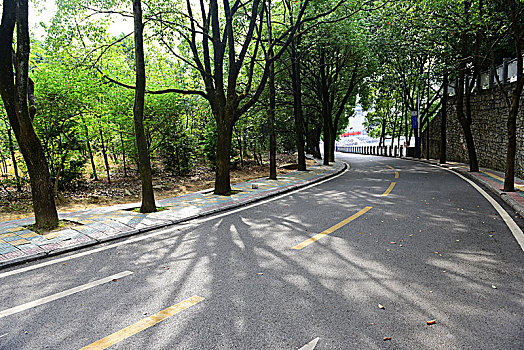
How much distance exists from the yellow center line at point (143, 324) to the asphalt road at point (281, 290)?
0.06 ft

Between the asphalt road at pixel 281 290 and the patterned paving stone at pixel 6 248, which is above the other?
the patterned paving stone at pixel 6 248

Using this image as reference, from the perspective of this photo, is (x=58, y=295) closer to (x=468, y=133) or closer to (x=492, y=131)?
(x=468, y=133)

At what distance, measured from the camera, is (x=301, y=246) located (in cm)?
527

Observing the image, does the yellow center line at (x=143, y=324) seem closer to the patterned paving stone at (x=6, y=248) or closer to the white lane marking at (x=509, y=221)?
the patterned paving stone at (x=6, y=248)

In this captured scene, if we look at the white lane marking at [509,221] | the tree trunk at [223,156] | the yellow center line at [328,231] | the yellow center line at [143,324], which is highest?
the tree trunk at [223,156]

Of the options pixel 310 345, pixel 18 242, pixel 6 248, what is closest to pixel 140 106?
pixel 18 242

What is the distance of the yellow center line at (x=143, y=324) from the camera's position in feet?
9.33

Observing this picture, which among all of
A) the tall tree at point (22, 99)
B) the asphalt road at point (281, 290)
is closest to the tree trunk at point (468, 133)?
the asphalt road at point (281, 290)

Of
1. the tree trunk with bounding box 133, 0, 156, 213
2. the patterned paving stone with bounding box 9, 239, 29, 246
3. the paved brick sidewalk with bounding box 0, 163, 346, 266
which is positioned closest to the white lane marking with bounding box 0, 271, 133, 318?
the paved brick sidewalk with bounding box 0, 163, 346, 266

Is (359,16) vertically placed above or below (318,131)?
above

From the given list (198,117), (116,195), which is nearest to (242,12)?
(198,117)

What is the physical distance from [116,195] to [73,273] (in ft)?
27.0

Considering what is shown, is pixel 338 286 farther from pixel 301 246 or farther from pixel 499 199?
pixel 499 199

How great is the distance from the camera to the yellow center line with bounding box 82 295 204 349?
2.84 metres
